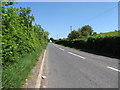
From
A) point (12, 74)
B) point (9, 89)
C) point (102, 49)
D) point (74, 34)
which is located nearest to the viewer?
point (9, 89)

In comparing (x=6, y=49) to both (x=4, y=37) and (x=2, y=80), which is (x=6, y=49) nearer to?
(x=4, y=37)

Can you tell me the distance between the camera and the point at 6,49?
407 centimetres

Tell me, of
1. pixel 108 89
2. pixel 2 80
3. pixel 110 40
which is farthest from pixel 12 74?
pixel 110 40

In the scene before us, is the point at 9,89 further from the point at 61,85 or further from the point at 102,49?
the point at 102,49

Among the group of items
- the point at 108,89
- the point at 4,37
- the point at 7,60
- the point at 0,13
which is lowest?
the point at 108,89

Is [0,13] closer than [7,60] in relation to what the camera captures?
Yes

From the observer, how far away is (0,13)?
3791mm

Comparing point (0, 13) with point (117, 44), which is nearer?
point (0, 13)

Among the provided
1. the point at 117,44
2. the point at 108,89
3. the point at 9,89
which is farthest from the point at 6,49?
the point at 117,44

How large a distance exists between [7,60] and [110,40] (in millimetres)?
14531

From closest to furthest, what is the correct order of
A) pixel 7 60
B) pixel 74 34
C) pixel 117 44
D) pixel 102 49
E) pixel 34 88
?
1. pixel 34 88
2. pixel 7 60
3. pixel 117 44
4. pixel 102 49
5. pixel 74 34

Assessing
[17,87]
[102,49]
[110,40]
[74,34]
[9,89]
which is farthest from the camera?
[74,34]

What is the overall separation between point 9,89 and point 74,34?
233 feet

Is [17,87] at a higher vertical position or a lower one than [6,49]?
lower
